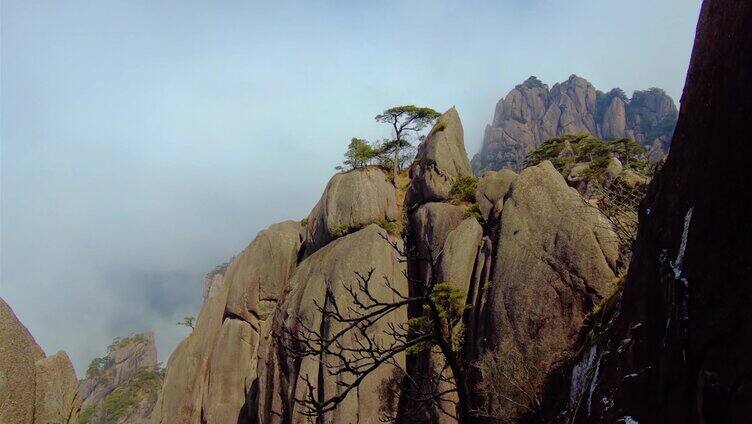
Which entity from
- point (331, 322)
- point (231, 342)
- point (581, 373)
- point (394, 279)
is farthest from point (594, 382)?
point (231, 342)

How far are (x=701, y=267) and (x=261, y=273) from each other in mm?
31607

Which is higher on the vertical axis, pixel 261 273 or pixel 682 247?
pixel 261 273

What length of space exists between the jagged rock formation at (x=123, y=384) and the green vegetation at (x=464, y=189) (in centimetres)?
6371

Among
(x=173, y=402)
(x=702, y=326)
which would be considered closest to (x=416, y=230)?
(x=173, y=402)

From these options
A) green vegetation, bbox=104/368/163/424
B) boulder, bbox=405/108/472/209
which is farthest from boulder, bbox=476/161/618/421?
green vegetation, bbox=104/368/163/424

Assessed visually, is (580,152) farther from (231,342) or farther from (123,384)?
(123,384)

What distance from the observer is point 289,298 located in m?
28.7

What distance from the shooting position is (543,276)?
16969 millimetres

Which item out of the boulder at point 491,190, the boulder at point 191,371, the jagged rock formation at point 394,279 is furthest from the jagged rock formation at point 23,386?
the boulder at point 191,371

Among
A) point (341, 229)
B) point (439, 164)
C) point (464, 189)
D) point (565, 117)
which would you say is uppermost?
point (565, 117)

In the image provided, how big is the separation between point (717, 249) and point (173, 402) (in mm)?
35263

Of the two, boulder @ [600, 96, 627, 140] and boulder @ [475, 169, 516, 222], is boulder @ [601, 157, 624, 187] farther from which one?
boulder @ [600, 96, 627, 140]

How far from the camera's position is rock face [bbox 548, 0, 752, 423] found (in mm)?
4109

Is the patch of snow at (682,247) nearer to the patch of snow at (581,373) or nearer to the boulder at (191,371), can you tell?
the patch of snow at (581,373)
